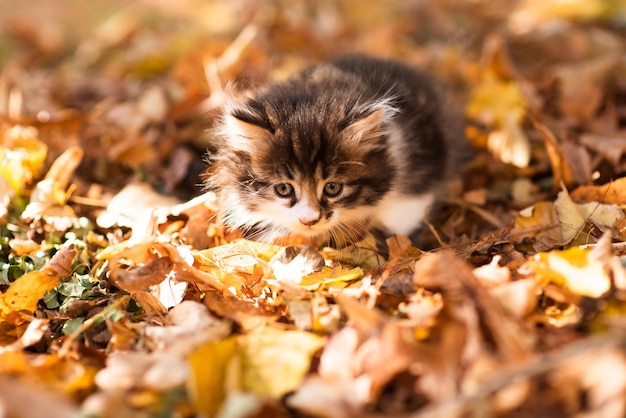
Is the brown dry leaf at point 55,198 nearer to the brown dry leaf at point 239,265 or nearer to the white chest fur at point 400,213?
the brown dry leaf at point 239,265

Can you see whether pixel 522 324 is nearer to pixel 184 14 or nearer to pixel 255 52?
pixel 255 52

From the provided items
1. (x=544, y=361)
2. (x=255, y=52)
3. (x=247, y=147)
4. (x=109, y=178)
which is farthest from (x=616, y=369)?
(x=255, y=52)

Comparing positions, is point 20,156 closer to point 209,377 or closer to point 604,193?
point 209,377

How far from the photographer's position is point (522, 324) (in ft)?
5.43

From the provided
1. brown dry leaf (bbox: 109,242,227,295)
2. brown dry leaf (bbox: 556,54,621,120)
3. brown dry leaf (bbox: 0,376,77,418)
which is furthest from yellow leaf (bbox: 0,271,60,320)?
brown dry leaf (bbox: 556,54,621,120)

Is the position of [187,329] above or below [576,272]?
below

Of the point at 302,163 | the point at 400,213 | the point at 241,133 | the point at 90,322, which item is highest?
the point at 241,133

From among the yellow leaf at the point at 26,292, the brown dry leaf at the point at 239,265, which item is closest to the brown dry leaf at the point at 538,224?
the brown dry leaf at the point at 239,265

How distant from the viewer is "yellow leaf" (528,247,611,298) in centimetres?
177

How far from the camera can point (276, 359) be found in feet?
5.69

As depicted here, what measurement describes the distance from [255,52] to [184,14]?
6.67ft

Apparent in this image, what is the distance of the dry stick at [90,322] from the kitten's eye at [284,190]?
0.75m

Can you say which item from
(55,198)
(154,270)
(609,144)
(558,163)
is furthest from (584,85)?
(55,198)

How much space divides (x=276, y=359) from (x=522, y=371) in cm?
66
